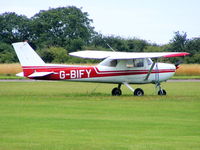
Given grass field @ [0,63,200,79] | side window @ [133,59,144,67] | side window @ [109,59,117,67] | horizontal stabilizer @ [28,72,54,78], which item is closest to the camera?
horizontal stabilizer @ [28,72,54,78]

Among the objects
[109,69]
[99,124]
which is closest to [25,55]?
[109,69]

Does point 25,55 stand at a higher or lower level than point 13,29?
lower

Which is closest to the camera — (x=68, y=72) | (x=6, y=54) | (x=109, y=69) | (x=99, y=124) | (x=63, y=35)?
(x=99, y=124)

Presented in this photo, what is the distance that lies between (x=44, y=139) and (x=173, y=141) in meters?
2.77

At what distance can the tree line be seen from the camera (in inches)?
2899

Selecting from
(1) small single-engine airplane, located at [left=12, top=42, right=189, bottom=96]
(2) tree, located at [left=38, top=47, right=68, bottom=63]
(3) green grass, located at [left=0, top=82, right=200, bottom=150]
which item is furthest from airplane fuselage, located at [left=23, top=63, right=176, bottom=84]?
(2) tree, located at [left=38, top=47, right=68, bottom=63]

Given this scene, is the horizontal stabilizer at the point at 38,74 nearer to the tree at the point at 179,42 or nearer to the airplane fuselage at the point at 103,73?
the airplane fuselage at the point at 103,73

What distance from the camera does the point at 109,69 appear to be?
27203mm

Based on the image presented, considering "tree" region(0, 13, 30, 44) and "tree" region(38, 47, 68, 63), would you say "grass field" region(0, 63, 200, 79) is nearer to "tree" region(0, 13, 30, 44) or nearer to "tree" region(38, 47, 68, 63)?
"tree" region(38, 47, 68, 63)

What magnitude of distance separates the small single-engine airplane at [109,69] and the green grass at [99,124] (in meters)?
2.73

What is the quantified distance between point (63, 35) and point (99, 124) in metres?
66.9

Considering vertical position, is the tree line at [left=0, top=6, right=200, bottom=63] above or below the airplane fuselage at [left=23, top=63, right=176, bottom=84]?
above

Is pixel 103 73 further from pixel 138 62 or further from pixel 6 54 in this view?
pixel 6 54

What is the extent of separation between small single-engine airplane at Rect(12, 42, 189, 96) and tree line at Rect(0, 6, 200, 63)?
41.4 meters
